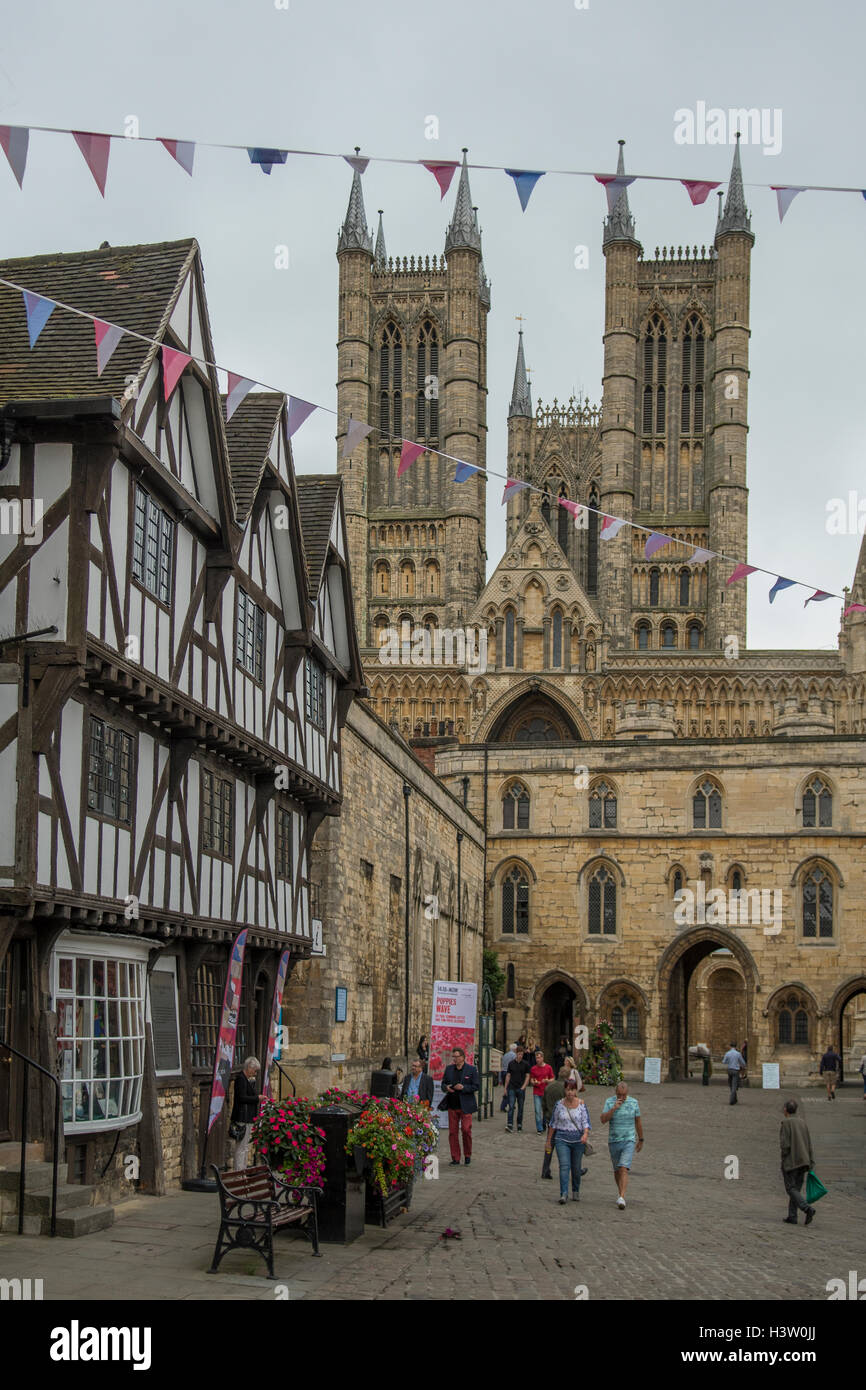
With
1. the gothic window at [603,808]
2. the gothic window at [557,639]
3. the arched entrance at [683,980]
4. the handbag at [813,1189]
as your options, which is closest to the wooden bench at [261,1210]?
the handbag at [813,1189]

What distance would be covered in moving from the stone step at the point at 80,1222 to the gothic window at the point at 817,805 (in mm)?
32756

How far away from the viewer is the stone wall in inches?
852

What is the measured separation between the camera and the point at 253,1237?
35.1ft

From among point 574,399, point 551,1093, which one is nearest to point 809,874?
point 551,1093

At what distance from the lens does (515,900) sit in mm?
44031

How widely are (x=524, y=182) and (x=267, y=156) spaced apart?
2098 mm

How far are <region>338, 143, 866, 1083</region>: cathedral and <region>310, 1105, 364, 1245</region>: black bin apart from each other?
32.7 feet

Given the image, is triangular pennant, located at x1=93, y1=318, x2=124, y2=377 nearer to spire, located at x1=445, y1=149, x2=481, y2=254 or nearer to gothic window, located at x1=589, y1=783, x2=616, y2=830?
gothic window, located at x1=589, y1=783, x2=616, y2=830

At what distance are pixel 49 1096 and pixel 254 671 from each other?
653 centimetres

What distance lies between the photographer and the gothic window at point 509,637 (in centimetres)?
6538

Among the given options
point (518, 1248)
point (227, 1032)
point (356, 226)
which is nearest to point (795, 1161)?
point (518, 1248)

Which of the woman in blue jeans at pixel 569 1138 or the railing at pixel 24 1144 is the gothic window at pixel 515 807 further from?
the railing at pixel 24 1144

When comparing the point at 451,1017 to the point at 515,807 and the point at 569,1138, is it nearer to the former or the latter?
the point at 569,1138

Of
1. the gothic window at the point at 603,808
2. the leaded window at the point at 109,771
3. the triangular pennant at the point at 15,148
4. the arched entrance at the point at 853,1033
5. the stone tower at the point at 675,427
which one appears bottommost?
the arched entrance at the point at 853,1033
